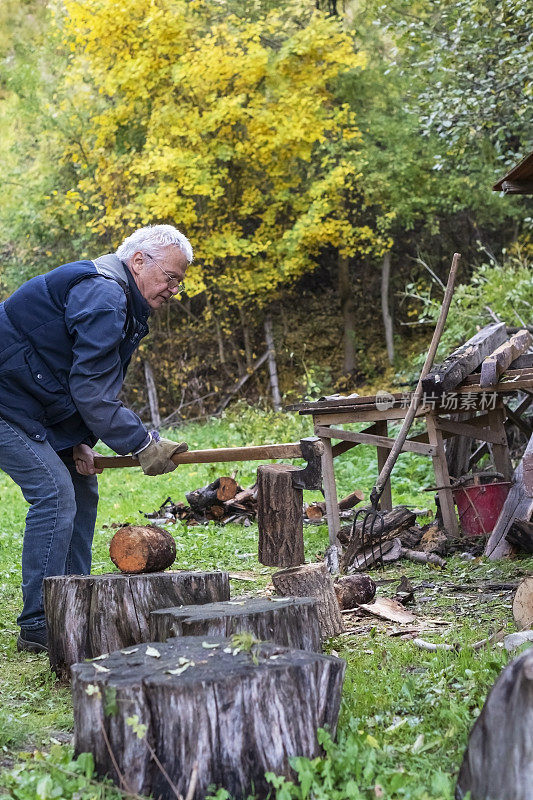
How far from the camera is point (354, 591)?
489 centimetres

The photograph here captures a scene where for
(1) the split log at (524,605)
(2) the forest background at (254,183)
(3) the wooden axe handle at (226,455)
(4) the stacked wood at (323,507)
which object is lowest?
(4) the stacked wood at (323,507)

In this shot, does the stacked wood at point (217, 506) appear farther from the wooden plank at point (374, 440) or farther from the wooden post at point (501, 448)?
the wooden post at point (501, 448)

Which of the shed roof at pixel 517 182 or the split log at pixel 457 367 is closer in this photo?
the shed roof at pixel 517 182

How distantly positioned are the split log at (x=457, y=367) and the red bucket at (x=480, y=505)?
0.88m

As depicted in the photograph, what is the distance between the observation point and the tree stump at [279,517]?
13.8 feet

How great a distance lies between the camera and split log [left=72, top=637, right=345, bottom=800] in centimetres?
238

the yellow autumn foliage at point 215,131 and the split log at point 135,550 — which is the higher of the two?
the yellow autumn foliage at point 215,131

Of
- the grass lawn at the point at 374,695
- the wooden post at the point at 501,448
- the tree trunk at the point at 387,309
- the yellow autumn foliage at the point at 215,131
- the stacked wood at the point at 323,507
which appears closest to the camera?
the grass lawn at the point at 374,695

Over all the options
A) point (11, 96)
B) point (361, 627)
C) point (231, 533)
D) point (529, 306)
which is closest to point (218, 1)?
point (11, 96)

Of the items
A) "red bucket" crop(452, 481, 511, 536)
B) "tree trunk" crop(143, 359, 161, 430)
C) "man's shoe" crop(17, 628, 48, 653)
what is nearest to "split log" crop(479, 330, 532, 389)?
"red bucket" crop(452, 481, 511, 536)

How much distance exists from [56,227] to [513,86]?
10.3m

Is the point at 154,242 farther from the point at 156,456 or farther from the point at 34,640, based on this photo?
the point at 34,640

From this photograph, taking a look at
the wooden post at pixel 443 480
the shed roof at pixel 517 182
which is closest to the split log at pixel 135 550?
the wooden post at pixel 443 480

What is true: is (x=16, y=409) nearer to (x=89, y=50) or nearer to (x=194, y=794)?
(x=194, y=794)
